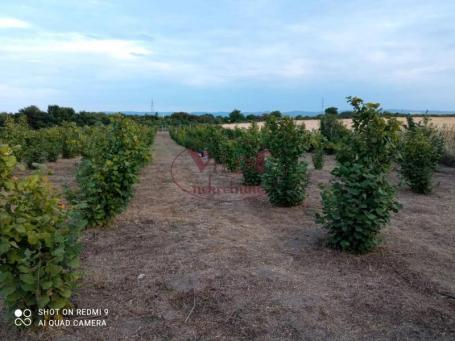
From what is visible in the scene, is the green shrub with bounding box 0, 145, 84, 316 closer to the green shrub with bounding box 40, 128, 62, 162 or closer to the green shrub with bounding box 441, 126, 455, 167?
the green shrub with bounding box 441, 126, 455, 167

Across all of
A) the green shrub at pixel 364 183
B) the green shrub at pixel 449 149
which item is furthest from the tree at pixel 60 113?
the green shrub at pixel 364 183

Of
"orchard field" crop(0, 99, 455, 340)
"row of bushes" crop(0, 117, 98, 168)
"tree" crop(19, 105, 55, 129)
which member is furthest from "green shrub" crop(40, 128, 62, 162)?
"tree" crop(19, 105, 55, 129)

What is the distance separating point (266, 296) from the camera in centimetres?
343

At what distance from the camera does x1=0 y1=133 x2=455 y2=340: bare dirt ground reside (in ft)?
9.68

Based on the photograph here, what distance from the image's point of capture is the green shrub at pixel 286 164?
6773 millimetres

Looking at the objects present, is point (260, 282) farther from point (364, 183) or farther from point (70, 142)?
point (70, 142)

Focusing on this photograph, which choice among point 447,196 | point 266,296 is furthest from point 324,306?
point 447,196

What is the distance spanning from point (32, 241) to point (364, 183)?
323cm

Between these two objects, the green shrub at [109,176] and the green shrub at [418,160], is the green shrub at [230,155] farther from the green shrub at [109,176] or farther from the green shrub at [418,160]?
the green shrub at [109,176]

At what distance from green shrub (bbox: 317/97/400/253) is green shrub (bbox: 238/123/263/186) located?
15.1 ft

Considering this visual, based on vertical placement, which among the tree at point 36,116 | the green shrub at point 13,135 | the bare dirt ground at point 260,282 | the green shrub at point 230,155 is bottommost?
the bare dirt ground at point 260,282

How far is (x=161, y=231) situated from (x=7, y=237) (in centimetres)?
301

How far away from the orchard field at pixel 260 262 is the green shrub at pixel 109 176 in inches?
0.8

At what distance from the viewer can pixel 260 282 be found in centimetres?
372
